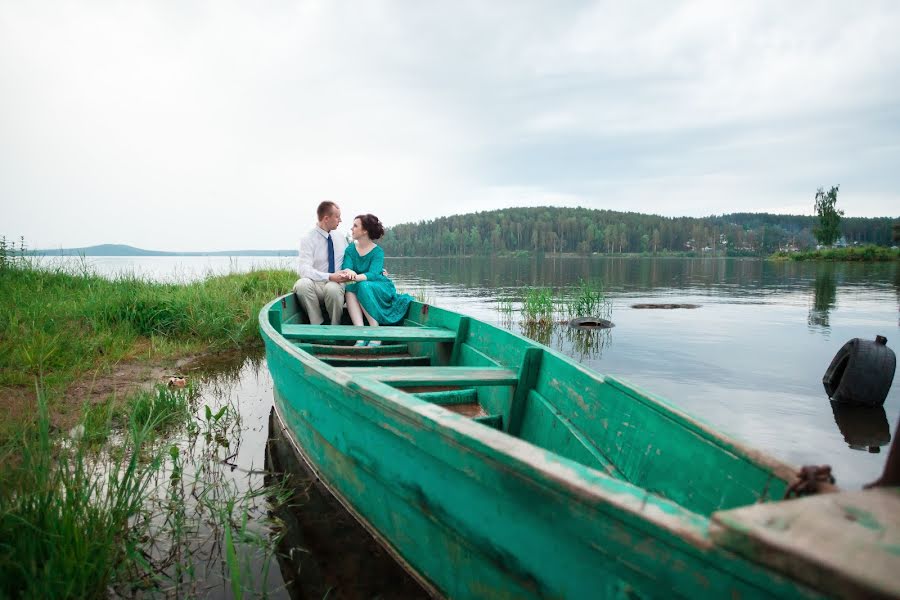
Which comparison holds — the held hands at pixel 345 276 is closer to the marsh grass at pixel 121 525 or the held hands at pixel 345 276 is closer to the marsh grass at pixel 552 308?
the marsh grass at pixel 121 525

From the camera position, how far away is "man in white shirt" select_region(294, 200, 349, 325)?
235 inches

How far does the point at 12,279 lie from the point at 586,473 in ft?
38.1

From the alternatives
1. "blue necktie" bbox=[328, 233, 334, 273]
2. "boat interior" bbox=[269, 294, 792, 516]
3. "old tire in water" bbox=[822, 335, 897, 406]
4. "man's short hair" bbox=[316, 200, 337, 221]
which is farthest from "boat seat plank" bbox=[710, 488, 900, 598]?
"old tire in water" bbox=[822, 335, 897, 406]

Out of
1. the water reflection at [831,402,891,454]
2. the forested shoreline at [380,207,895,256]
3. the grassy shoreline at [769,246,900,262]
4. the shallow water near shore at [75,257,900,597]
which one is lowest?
the water reflection at [831,402,891,454]

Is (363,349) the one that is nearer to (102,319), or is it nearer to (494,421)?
(494,421)

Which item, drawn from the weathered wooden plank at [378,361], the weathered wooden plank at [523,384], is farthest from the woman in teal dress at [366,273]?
the weathered wooden plank at [523,384]

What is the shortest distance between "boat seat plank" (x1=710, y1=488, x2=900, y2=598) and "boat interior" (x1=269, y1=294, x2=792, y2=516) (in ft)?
1.40

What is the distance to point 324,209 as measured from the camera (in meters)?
6.11

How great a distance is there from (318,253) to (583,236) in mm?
113556

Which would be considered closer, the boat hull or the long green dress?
the boat hull

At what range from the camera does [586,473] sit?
4.55ft

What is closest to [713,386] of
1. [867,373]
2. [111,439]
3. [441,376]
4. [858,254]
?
[867,373]

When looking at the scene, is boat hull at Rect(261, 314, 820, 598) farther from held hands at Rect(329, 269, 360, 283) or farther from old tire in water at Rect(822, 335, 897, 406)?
old tire in water at Rect(822, 335, 897, 406)

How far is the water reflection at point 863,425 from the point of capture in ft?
17.2
